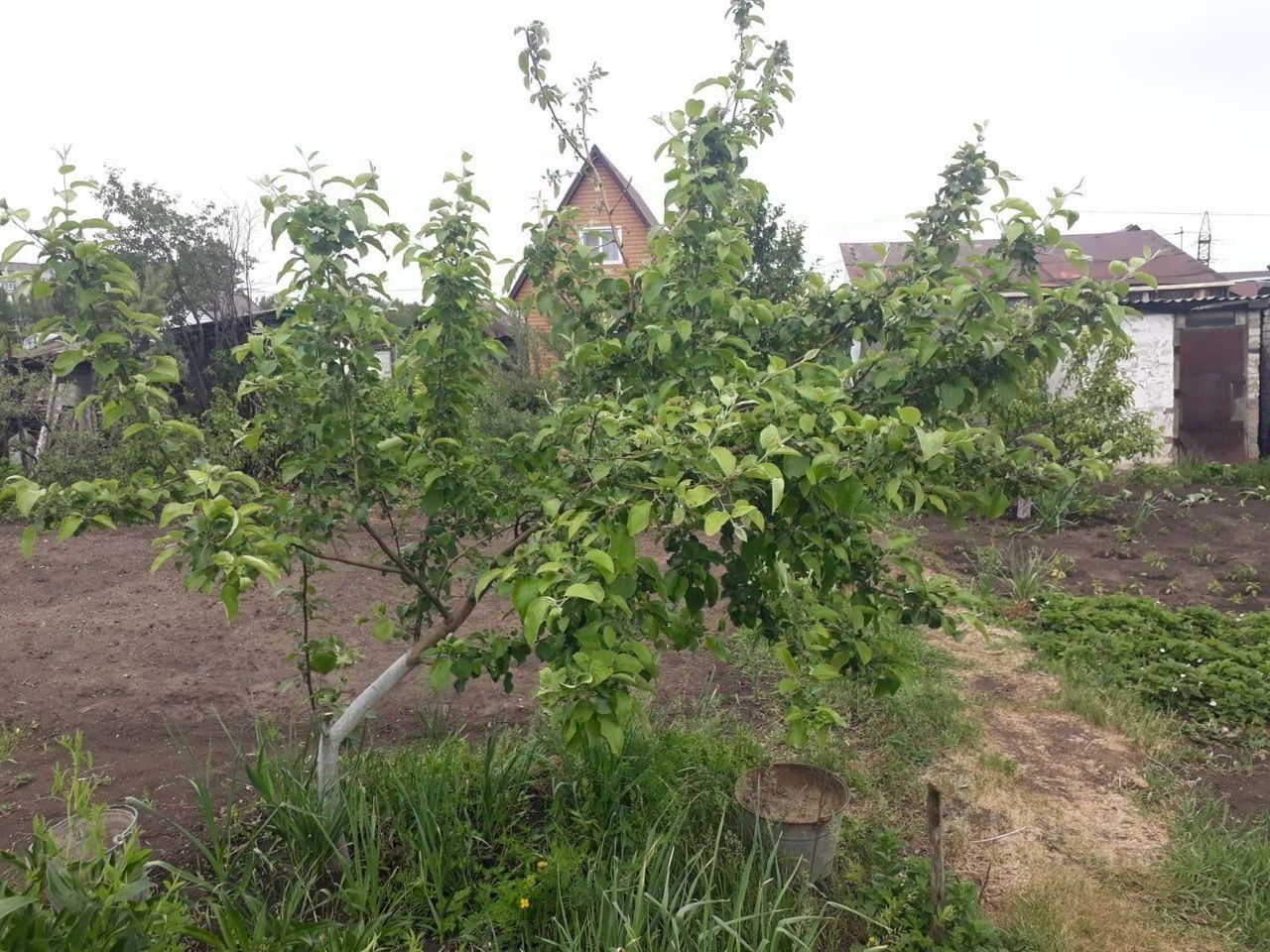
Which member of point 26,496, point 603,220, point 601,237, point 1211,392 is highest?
point 603,220

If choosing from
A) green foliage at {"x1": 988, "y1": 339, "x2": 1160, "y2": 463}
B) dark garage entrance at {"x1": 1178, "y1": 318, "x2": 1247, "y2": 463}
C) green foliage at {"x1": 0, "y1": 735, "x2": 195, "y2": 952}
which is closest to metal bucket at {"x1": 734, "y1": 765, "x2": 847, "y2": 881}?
green foliage at {"x1": 0, "y1": 735, "x2": 195, "y2": 952}

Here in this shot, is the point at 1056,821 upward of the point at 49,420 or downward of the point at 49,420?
downward

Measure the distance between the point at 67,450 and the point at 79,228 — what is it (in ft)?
28.6

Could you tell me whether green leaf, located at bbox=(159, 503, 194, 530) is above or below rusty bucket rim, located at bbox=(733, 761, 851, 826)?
above

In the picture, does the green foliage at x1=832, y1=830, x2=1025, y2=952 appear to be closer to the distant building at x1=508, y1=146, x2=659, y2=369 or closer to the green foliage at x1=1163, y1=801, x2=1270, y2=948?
the green foliage at x1=1163, y1=801, x2=1270, y2=948

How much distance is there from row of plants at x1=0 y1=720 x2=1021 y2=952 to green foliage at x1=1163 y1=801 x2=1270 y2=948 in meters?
0.76

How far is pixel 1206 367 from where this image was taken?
11016 millimetres

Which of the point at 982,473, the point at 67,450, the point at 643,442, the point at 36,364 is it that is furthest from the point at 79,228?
the point at 36,364

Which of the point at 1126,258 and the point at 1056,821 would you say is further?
the point at 1126,258

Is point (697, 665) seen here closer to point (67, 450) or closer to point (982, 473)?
point (982, 473)

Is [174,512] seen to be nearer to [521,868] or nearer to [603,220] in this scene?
[521,868]

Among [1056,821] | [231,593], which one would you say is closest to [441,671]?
[231,593]

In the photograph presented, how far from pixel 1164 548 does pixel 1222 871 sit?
5195 millimetres

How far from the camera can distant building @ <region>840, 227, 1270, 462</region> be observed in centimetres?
1087
